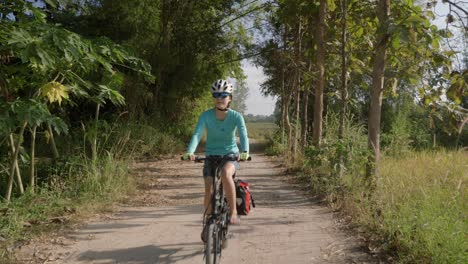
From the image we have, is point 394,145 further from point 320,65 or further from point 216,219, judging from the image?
point 216,219

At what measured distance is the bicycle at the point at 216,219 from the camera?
4176mm

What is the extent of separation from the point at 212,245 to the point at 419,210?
8.19 feet

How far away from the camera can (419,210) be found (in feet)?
16.7

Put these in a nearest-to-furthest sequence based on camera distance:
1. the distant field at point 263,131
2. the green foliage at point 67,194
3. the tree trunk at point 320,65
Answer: the green foliage at point 67,194
the tree trunk at point 320,65
the distant field at point 263,131

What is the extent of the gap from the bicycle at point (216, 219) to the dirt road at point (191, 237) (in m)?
0.48

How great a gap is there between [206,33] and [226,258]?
14.7 metres

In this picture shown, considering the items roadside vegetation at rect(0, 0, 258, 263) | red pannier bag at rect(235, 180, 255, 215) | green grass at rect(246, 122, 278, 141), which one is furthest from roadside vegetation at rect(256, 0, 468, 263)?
green grass at rect(246, 122, 278, 141)

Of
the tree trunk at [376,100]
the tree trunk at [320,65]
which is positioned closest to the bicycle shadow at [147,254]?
the tree trunk at [376,100]

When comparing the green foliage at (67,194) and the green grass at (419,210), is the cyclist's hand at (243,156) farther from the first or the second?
the green foliage at (67,194)

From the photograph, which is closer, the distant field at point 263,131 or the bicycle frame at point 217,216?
the bicycle frame at point 217,216

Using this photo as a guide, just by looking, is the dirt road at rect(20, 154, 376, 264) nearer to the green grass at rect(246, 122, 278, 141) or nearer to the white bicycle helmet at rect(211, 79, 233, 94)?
the white bicycle helmet at rect(211, 79, 233, 94)

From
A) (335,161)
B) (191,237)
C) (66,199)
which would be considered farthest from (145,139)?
(191,237)

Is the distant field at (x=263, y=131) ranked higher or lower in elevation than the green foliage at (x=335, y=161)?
higher

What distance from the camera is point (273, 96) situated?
2248 centimetres
